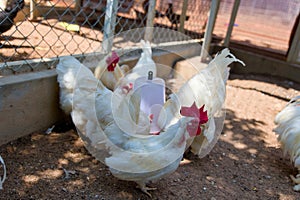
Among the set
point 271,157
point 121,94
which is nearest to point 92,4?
point 121,94

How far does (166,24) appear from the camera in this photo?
608 centimetres

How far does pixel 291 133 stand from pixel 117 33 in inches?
112

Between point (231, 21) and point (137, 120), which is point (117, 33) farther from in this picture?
point (137, 120)

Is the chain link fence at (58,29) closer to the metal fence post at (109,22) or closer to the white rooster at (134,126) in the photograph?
the metal fence post at (109,22)

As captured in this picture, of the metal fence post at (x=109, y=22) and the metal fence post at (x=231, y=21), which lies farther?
the metal fence post at (x=231, y=21)

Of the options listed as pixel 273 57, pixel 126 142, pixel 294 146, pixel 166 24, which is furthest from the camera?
pixel 166 24

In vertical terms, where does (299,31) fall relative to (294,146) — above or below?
above

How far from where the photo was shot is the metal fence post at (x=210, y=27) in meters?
4.80

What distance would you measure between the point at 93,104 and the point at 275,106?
3.12 m

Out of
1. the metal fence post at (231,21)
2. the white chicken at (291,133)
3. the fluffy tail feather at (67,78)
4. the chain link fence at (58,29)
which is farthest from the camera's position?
the metal fence post at (231,21)

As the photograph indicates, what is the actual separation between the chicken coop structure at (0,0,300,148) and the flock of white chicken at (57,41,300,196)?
0.38 metres

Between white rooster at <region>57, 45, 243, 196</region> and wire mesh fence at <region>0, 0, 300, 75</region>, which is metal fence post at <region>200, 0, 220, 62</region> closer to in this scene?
wire mesh fence at <region>0, 0, 300, 75</region>

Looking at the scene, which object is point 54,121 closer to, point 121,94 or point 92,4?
point 121,94

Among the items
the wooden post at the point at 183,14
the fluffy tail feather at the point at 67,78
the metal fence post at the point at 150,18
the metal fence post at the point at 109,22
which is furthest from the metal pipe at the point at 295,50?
the fluffy tail feather at the point at 67,78
